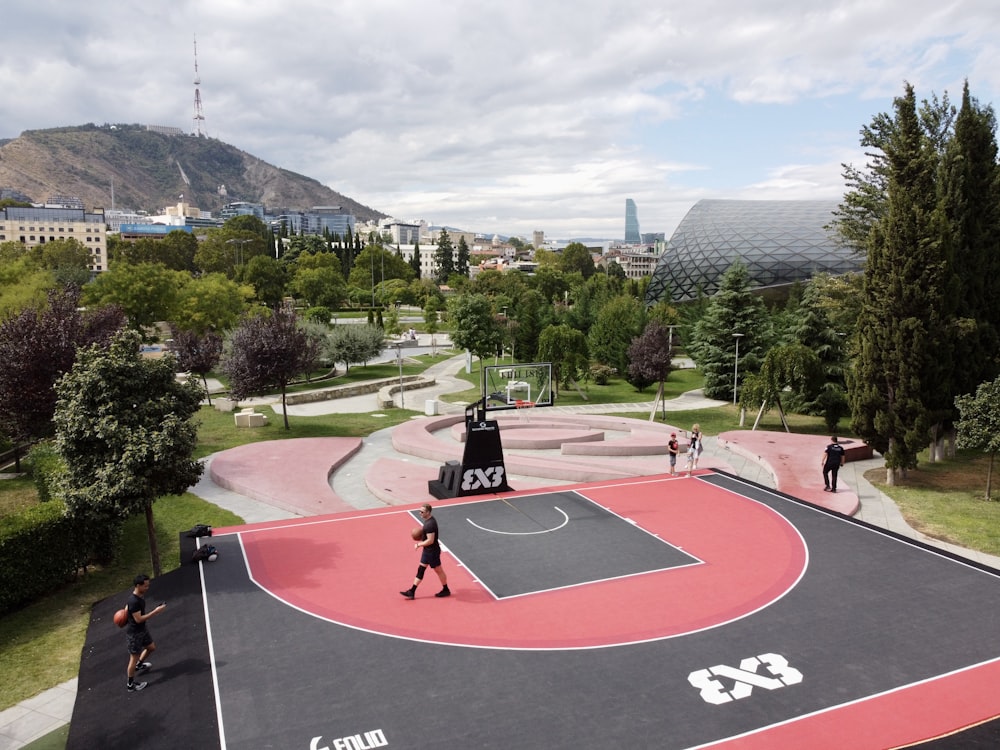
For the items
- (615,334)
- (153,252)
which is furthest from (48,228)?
(615,334)

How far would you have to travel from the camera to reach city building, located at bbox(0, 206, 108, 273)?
477ft

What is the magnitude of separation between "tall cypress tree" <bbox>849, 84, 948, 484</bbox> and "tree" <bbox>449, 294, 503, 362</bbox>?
27531 millimetres

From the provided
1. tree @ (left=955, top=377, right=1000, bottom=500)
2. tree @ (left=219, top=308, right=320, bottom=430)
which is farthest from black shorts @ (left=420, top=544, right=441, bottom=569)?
tree @ (left=219, top=308, right=320, bottom=430)

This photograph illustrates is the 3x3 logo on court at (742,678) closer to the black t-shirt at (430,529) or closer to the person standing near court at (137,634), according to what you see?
the black t-shirt at (430,529)

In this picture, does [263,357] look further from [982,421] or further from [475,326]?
[982,421]

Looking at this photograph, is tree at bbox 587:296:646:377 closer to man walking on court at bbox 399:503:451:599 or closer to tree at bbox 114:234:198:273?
man walking on court at bbox 399:503:451:599

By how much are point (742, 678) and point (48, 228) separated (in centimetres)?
17750

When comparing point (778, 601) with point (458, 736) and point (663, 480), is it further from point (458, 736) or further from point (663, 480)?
point (663, 480)

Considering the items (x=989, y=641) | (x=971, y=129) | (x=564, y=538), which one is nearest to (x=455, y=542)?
(x=564, y=538)

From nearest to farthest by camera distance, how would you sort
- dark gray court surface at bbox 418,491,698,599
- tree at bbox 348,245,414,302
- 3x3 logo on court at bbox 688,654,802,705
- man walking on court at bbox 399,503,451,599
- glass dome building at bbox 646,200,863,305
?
1. 3x3 logo on court at bbox 688,654,802,705
2. man walking on court at bbox 399,503,451,599
3. dark gray court surface at bbox 418,491,698,599
4. glass dome building at bbox 646,200,863,305
5. tree at bbox 348,245,414,302

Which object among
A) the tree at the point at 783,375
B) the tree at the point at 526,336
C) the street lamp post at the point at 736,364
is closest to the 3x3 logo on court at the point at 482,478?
the tree at the point at 783,375

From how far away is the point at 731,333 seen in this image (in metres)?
40.4

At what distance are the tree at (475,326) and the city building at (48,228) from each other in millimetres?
129048

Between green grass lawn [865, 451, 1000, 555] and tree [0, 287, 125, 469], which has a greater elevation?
tree [0, 287, 125, 469]
